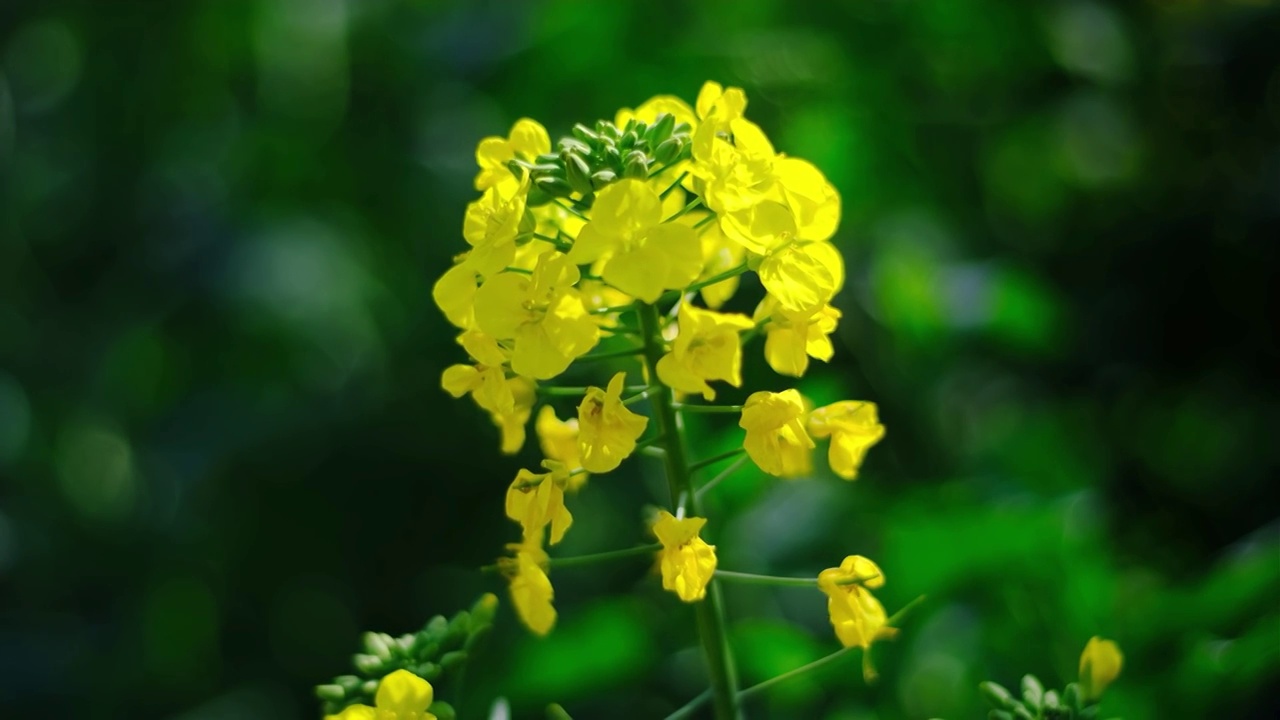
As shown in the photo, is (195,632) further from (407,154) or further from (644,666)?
(644,666)

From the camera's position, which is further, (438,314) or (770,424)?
(438,314)

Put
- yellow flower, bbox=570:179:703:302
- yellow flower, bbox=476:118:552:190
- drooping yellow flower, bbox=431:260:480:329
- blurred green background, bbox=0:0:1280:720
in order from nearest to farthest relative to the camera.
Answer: yellow flower, bbox=570:179:703:302 → drooping yellow flower, bbox=431:260:480:329 → yellow flower, bbox=476:118:552:190 → blurred green background, bbox=0:0:1280:720

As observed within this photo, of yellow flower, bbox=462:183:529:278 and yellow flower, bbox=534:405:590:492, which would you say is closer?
yellow flower, bbox=462:183:529:278

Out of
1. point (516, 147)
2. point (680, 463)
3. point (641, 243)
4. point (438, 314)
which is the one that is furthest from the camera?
point (438, 314)

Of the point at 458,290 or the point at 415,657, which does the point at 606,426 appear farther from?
the point at 415,657

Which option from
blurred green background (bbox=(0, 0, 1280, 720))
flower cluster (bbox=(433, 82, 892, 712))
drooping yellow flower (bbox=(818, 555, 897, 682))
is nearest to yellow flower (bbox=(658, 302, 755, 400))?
flower cluster (bbox=(433, 82, 892, 712))

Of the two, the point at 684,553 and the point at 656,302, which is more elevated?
the point at 656,302

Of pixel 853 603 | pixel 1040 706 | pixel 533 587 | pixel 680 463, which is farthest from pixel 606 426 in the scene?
pixel 1040 706

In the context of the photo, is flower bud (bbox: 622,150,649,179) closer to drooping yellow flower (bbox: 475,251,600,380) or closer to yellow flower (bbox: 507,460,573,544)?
drooping yellow flower (bbox: 475,251,600,380)
